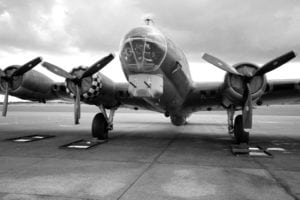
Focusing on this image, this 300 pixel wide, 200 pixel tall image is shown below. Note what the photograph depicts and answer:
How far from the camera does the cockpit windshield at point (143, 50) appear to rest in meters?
8.42

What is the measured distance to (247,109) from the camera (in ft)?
29.5

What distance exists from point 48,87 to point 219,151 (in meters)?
7.77

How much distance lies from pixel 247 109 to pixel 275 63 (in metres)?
1.72

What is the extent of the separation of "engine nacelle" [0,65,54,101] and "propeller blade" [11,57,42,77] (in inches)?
13.2

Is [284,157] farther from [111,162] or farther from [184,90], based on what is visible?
[111,162]

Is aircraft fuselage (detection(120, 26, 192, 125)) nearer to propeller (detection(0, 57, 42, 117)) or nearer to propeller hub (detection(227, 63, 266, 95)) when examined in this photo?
propeller hub (detection(227, 63, 266, 95))

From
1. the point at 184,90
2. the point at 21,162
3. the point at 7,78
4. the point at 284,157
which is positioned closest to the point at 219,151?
the point at 284,157

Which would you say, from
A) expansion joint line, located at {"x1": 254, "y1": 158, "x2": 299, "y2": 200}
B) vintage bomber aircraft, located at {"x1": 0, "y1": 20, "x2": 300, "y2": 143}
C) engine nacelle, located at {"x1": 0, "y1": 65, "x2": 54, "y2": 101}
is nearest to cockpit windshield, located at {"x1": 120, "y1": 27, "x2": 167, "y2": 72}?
vintage bomber aircraft, located at {"x1": 0, "y1": 20, "x2": 300, "y2": 143}

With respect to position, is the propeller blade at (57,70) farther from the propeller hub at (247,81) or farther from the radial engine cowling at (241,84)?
the propeller hub at (247,81)

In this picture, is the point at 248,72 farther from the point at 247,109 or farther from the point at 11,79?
the point at 11,79

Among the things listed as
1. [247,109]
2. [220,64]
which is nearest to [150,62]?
[220,64]

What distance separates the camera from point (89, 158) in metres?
7.64

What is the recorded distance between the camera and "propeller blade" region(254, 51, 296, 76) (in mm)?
8859

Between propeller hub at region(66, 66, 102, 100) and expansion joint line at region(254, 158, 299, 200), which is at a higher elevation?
propeller hub at region(66, 66, 102, 100)
